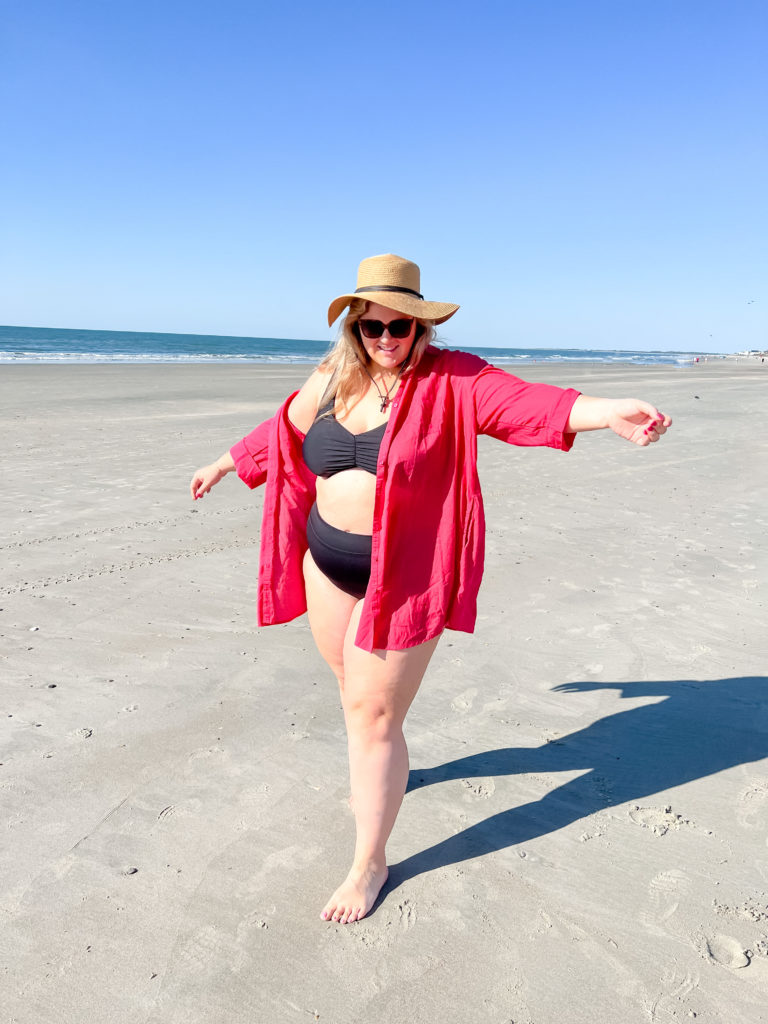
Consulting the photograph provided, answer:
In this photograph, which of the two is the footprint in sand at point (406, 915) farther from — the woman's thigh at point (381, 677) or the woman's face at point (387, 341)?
the woman's face at point (387, 341)

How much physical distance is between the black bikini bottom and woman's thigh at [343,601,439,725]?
0.08m

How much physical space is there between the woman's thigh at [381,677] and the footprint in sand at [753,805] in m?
1.44

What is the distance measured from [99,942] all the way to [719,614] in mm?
3969

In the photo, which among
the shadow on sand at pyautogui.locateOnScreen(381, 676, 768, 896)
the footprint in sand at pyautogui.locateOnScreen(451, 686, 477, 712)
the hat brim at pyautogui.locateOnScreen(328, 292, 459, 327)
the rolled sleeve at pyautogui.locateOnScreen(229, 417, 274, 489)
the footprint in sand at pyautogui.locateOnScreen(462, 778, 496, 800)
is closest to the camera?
the hat brim at pyautogui.locateOnScreen(328, 292, 459, 327)

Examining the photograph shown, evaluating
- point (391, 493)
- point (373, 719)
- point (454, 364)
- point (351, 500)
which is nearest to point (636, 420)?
point (454, 364)

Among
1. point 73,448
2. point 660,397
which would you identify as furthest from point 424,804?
point 660,397

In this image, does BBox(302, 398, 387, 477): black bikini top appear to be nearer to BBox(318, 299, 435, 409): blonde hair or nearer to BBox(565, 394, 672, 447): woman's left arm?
BBox(318, 299, 435, 409): blonde hair

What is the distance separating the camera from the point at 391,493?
2.25m

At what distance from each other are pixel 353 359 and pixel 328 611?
818mm

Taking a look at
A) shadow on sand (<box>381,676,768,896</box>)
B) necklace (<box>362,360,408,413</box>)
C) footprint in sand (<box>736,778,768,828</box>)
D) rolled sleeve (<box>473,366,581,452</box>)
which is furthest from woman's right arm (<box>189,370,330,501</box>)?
footprint in sand (<box>736,778,768,828</box>)

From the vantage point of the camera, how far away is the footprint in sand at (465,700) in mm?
3715

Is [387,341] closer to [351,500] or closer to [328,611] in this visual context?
[351,500]

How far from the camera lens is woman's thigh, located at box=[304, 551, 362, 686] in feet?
8.23

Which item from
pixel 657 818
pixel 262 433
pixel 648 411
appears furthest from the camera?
pixel 657 818
